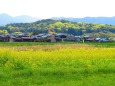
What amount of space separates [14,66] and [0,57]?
2601 millimetres

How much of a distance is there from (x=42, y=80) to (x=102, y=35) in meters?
87.8

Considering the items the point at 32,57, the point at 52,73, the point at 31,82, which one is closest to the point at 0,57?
the point at 32,57

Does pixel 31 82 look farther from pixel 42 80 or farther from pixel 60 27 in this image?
pixel 60 27

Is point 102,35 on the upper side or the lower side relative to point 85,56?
lower

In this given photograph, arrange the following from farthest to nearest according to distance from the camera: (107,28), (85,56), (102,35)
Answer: (107,28), (102,35), (85,56)

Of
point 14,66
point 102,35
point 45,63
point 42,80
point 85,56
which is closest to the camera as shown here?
point 42,80

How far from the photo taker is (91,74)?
13.1 m

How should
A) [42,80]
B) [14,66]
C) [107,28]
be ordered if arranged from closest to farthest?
[42,80] < [14,66] < [107,28]

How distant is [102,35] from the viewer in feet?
321

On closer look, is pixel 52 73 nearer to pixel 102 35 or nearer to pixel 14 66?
pixel 14 66

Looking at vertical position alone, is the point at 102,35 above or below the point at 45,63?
below

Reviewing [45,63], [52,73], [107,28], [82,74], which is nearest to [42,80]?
[52,73]

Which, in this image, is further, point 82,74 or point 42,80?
point 82,74

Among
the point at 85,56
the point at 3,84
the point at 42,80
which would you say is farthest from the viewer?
the point at 85,56
